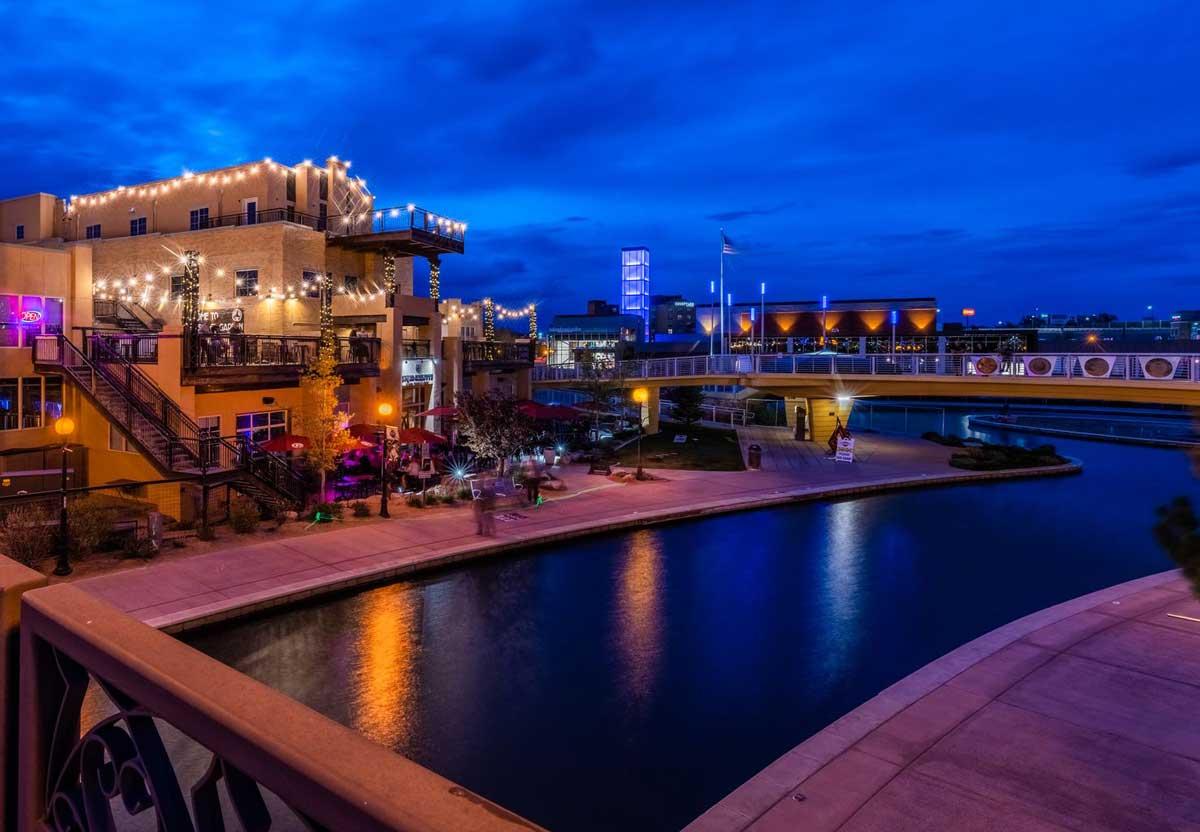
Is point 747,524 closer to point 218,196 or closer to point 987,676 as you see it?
point 987,676

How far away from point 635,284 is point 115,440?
11237cm

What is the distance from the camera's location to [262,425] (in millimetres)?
25250

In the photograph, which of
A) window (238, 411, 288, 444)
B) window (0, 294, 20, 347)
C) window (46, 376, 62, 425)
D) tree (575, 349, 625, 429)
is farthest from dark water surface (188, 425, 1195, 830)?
tree (575, 349, 625, 429)

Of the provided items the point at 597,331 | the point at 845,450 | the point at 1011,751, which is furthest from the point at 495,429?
the point at 597,331

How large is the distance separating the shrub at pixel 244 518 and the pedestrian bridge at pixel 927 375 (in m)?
22.6

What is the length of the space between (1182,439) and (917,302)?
125ft

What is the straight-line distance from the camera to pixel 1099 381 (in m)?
28.5

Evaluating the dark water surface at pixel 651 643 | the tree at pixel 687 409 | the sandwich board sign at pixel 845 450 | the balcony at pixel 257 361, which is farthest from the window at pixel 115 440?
the tree at pixel 687 409

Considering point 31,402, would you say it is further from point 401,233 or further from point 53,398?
point 401,233

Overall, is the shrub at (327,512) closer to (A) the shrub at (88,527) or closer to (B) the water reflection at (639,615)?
(A) the shrub at (88,527)

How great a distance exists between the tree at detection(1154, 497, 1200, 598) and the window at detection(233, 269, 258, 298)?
104 feet

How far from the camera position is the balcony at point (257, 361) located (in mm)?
21859

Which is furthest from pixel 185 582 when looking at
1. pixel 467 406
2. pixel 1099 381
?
pixel 1099 381

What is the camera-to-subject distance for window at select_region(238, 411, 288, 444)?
2439cm
